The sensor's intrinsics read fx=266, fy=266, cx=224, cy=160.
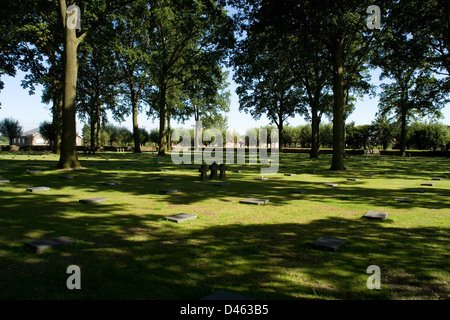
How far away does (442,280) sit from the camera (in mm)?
3076

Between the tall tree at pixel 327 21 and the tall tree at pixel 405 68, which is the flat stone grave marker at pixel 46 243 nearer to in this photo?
the tall tree at pixel 327 21

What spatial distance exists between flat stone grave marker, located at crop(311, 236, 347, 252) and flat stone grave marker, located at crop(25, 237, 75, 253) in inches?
145

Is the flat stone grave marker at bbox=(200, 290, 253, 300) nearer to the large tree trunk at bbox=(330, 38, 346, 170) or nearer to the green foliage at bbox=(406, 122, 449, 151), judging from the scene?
the large tree trunk at bbox=(330, 38, 346, 170)

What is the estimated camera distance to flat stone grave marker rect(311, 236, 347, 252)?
3945mm

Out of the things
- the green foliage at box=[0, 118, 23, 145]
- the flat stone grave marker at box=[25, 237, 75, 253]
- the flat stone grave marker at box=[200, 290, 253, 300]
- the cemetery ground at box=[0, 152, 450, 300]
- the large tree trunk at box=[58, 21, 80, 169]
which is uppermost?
the green foliage at box=[0, 118, 23, 145]

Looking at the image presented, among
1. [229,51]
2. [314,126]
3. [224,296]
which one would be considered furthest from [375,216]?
[314,126]

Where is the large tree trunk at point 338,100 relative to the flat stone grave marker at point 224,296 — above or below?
above

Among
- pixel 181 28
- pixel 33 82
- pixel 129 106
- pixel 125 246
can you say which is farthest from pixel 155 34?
pixel 125 246

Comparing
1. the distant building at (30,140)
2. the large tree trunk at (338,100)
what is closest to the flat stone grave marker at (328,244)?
the large tree trunk at (338,100)

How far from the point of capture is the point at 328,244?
13.2 ft

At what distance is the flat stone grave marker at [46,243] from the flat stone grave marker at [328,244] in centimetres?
367

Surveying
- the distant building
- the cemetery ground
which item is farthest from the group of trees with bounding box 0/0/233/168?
the distant building

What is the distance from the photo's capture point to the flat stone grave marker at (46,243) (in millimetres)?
3646

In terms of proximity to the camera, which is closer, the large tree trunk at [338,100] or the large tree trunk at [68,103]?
the large tree trunk at [68,103]
